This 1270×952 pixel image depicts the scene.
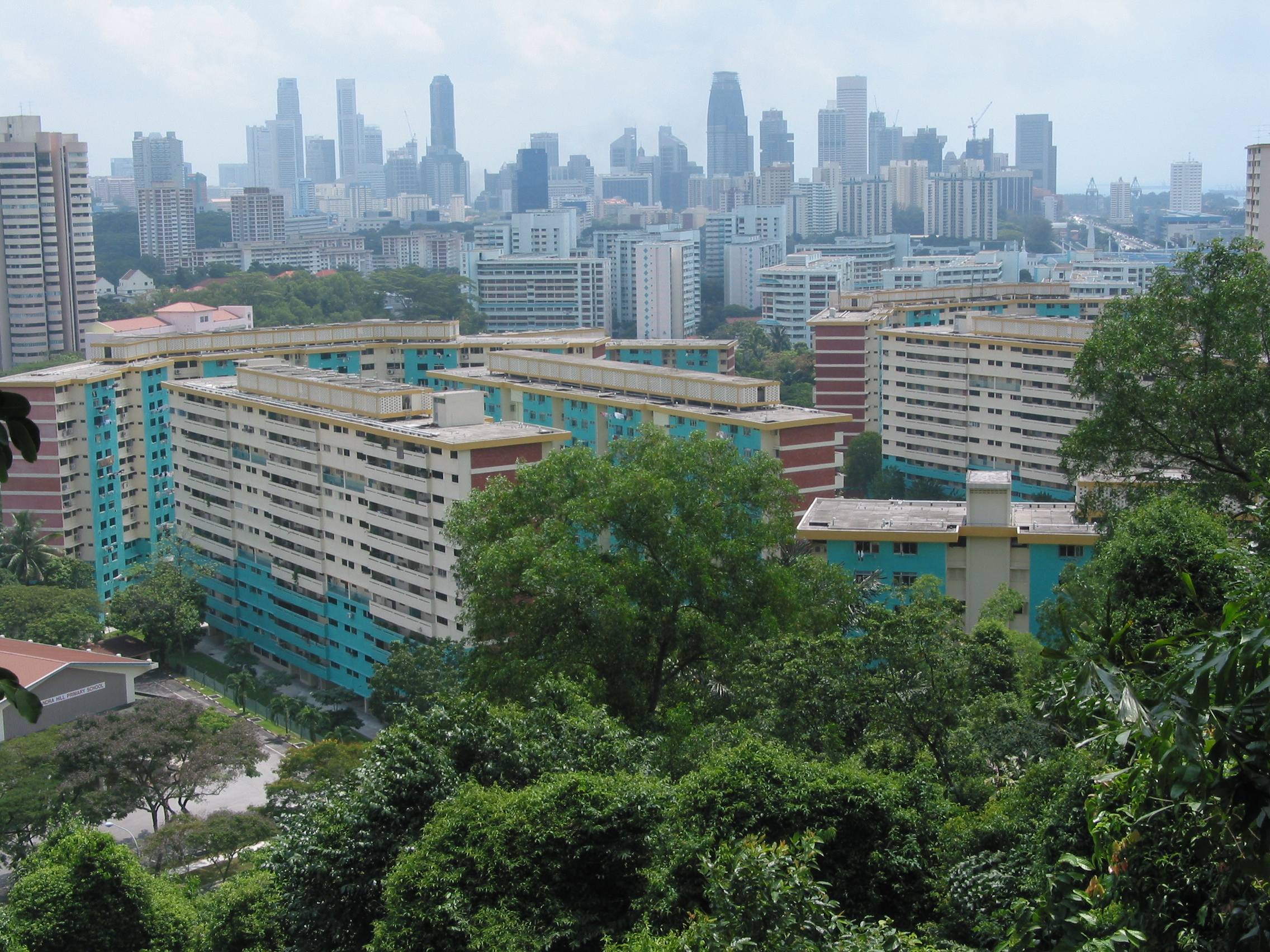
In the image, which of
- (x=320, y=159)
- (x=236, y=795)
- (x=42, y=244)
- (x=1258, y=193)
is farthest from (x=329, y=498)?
(x=320, y=159)

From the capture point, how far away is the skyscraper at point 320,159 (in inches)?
6870

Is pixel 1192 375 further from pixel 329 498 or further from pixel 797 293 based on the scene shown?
pixel 797 293

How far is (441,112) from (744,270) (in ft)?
324

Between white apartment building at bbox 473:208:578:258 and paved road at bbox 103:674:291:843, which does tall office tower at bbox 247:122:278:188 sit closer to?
white apartment building at bbox 473:208:578:258

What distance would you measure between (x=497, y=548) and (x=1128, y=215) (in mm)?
143228

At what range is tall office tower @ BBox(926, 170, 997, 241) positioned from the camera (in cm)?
10638

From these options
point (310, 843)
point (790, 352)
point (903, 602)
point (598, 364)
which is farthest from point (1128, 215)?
point (310, 843)

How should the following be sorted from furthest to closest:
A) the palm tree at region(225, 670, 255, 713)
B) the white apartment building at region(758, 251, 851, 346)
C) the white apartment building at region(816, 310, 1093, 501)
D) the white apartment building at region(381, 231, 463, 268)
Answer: the white apartment building at region(381, 231, 463, 268)
the white apartment building at region(758, 251, 851, 346)
the white apartment building at region(816, 310, 1093, 501)
the palm tree at region(225, 670, 255, 713)

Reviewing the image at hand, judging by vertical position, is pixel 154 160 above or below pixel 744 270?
above

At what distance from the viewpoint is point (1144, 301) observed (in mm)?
11852

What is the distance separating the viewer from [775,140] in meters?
154

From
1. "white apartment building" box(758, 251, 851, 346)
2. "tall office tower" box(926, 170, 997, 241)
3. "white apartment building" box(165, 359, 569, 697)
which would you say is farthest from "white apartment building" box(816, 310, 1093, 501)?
"tall office tower" box(926, 170, 997, 241)

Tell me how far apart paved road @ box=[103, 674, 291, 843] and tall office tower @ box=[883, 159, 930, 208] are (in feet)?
341

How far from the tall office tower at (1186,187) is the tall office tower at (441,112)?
87.4 meters
